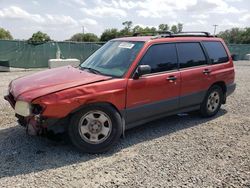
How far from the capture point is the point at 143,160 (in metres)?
3.85

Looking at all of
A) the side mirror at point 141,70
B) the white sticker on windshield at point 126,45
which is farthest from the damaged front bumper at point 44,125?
the white sticker on windshield at point 126,45

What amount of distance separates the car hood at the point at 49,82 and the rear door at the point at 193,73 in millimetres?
1633

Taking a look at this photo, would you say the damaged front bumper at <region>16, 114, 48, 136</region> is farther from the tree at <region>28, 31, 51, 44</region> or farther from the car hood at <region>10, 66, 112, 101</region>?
the tree at <region>28, 31, 51, 44</region>

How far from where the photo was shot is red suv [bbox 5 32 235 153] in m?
3.75

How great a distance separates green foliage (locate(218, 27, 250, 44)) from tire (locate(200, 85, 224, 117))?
69695 mm

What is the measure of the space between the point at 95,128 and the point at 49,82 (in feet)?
3.09

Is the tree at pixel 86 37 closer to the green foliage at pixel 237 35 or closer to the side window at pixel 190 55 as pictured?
the green foliage at pixel 237 35

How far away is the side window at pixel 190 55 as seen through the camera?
17.0 feet

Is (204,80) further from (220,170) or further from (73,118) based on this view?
(73,118)

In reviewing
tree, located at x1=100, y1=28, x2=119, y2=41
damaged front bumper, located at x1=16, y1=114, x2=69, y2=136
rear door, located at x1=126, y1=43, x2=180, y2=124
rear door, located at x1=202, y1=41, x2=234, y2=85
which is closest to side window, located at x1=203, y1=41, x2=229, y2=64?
rear door, located at x1=202, y1=41, x2=234, y2=85

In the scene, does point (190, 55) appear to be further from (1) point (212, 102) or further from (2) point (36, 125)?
(2) point (36, 125)

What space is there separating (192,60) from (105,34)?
77.1m

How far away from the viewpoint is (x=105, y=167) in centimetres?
367

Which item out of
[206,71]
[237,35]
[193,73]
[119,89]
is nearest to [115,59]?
[119,89]
